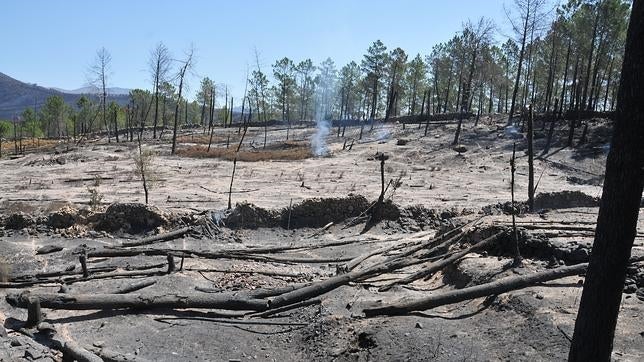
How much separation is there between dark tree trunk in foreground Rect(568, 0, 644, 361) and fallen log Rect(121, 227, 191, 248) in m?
11.9

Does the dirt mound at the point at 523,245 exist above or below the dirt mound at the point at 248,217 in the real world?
above

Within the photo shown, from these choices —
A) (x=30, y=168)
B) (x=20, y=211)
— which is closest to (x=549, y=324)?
(x=20, y=211)

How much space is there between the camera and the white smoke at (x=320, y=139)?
129 feet

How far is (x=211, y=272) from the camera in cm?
1209

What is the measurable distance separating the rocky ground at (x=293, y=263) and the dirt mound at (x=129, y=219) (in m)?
0.04

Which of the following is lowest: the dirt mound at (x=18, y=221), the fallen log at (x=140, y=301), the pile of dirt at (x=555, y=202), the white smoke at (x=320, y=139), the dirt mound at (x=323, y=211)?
the dirt mound at (x=18, y=221)

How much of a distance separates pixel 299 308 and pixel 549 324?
406cm

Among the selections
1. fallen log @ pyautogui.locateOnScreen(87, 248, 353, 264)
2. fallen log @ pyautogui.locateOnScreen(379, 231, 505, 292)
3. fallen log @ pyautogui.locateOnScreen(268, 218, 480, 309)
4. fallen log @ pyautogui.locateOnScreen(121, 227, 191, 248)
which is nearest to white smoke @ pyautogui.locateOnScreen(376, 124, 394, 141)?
fallen log @ pyautogui.locateOnScreen(121, 227, 191, 248)

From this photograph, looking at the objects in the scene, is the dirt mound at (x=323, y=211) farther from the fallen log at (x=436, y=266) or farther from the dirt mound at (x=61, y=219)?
the fallen log at (x=436, y=266)

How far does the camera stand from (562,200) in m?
20.0

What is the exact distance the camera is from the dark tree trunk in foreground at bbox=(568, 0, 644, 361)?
12.3 ft

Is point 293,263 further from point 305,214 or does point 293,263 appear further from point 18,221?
point 18,221

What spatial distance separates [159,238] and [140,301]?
594cm

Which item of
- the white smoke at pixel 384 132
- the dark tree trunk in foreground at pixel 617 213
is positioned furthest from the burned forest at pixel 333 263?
the white smoke at pixel 384 132
